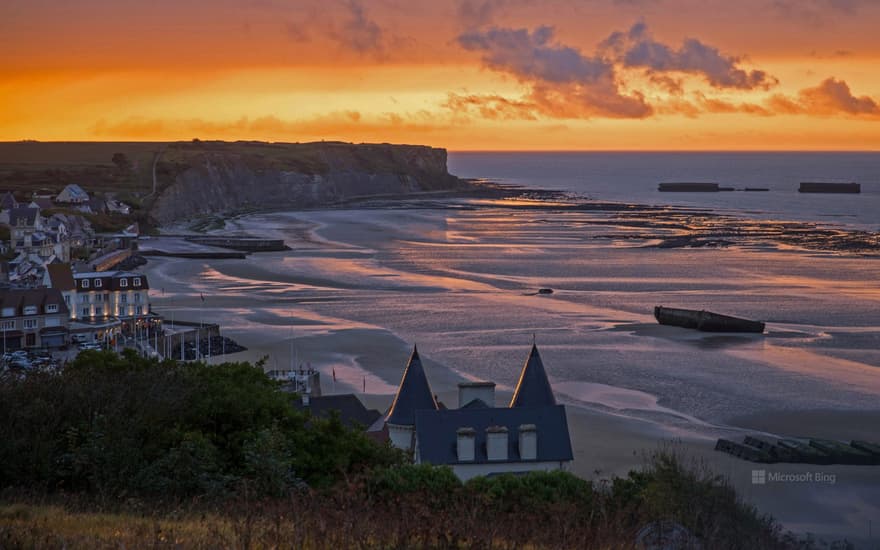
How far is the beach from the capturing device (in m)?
30.2

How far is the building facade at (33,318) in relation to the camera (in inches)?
1735

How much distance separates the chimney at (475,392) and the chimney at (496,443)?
3052mm

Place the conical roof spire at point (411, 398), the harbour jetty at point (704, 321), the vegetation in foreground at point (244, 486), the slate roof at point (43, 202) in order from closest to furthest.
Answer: the vegetation in foreground at point (244, 486)
the conical roof spire at point (411, 398)
the harbour jetty at point (704, 321)
the slate roof at point (43, 202)

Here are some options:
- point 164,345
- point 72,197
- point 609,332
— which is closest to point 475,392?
point 164,345

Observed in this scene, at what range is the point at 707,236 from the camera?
3895 inches

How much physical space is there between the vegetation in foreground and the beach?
8.05m

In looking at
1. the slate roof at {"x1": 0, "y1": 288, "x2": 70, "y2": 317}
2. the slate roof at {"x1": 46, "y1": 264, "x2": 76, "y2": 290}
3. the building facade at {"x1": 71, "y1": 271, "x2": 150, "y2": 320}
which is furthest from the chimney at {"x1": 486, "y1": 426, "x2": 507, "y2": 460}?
the slate roof at {"x1": 46, "y1": 264, "x2": 76, "y2": 290}

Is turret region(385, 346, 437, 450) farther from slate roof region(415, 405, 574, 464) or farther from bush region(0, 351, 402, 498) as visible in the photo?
bush region(0, 351, 402, 498)

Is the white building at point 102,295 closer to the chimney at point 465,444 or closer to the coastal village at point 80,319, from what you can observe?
the coastal village at point 80,319

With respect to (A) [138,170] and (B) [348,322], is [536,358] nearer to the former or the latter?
(B) [348,322]

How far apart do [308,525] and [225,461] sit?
8425mm

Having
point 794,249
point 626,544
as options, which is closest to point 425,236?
point 794,249

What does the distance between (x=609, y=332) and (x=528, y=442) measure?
2800cm

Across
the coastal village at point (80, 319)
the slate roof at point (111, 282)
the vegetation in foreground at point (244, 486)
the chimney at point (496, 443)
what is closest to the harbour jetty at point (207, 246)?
the coastal village at point (80, 319)
